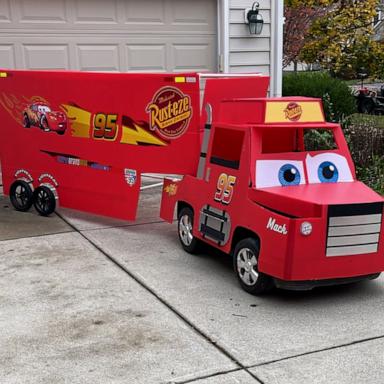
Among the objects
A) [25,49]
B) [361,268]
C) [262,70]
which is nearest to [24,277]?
[361,268]

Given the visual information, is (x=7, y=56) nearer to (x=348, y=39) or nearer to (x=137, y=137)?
(x=137, y=137)

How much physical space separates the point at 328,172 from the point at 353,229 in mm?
769

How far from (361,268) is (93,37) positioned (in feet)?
20.4

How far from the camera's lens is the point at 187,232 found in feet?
17.5

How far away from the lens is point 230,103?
484 centimetres

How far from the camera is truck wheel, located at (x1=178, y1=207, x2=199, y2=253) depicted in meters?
5.26

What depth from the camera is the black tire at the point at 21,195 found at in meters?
6.78

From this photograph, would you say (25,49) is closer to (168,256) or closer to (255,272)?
(168,256)

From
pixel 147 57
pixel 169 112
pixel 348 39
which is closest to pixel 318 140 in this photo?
pixel 169 112

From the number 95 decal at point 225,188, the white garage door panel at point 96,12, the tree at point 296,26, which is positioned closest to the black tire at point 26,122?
the white garage door panel at point 96,12

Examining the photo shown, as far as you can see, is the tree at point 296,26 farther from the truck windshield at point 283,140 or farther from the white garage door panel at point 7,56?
the truck windshield at point 283,140

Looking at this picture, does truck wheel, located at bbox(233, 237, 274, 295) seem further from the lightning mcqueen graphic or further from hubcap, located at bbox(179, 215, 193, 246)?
the lightning mcqueen graphic

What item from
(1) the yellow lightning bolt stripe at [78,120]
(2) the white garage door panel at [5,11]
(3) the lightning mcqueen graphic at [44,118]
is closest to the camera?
(1) the yellow lightning bolt stripe at [78,120]

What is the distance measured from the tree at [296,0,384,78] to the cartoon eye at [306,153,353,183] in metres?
11.0
